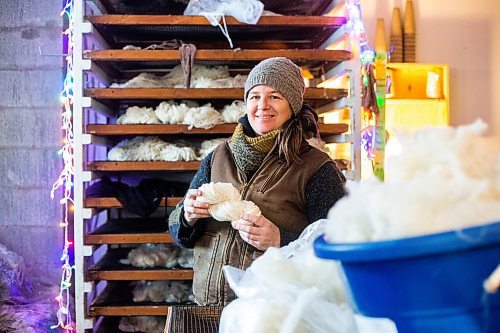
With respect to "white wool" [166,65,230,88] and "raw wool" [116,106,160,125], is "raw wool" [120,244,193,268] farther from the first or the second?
"white wool" [166,65,230,88]

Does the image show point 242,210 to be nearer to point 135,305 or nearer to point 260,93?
point 260,93

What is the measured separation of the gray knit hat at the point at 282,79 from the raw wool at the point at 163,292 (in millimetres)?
1260

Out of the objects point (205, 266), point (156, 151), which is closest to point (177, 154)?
point (156, 151)

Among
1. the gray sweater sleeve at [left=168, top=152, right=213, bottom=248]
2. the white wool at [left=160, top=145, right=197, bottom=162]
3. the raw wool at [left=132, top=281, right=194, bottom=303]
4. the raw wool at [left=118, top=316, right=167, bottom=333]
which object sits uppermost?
the white wool at [left=160, top=145, right=197, bottom=162]

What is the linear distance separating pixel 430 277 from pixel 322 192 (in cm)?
114

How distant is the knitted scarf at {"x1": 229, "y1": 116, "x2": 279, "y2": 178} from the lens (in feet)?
5.44

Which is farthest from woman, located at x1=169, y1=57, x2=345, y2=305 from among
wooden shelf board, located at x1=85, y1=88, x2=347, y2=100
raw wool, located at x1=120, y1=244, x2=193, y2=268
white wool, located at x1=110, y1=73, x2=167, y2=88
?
white wool, located at x1=110, y1=73, x2=167, y2=88

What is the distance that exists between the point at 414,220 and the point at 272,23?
2.15m

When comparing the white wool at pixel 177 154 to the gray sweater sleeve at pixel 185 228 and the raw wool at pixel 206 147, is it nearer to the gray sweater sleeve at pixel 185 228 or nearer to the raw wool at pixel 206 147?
the raw wool at pixel 206 147

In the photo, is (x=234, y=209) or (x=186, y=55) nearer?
(x=234, y=209)

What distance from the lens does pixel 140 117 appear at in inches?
102

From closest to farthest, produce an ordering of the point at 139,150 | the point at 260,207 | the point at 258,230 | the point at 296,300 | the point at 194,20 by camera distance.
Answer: the point at 296,300
the point at 258,230
the point at 260,207
the point at 194,20
the point at 139,150

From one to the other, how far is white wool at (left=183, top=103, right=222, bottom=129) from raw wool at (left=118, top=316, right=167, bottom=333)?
0.90 m

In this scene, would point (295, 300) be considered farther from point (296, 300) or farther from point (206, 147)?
point (206, 147)
